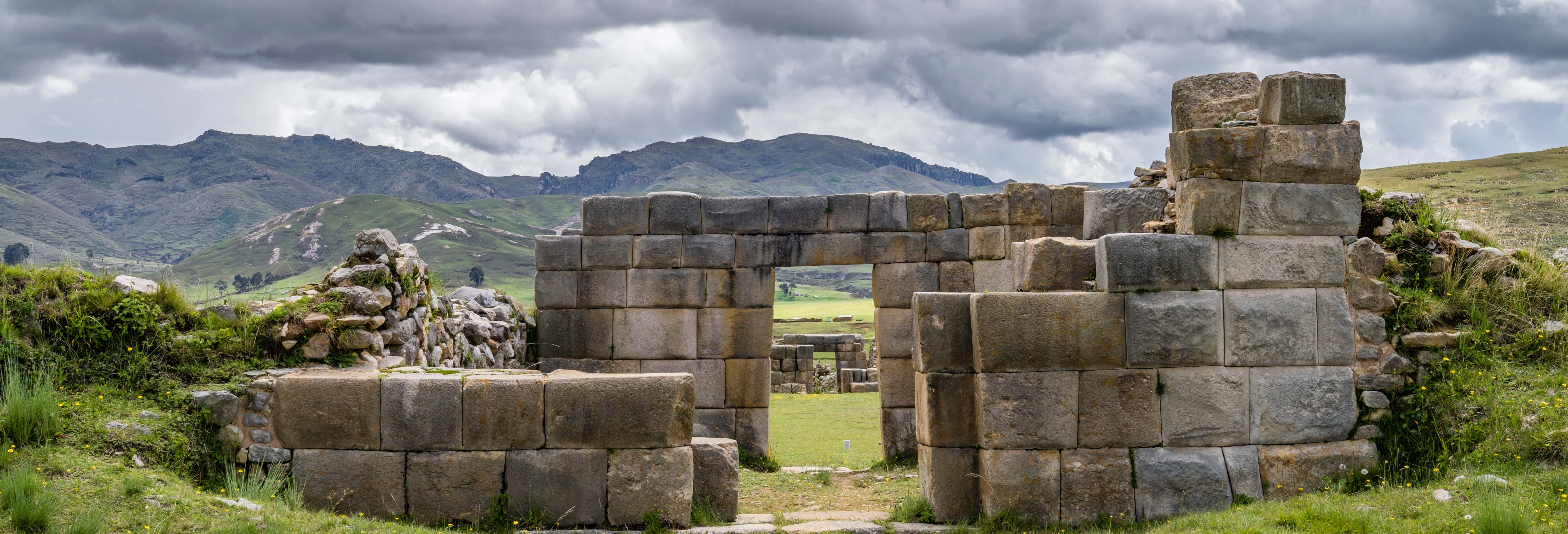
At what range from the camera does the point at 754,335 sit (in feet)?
44.2

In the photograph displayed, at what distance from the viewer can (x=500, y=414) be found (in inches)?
301

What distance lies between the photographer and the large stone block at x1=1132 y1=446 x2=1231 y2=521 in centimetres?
800

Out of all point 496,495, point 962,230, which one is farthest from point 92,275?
point 962,230

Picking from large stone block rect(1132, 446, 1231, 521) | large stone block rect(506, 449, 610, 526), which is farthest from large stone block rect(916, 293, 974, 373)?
large stone block rect(506, 449, 610, 526)

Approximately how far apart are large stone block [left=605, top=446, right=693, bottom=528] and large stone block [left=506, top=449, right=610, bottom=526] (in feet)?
0.25

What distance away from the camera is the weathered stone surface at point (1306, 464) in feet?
26.9

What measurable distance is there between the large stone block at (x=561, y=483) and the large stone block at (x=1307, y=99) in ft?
21.2

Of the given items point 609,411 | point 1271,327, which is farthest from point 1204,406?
point 609,411

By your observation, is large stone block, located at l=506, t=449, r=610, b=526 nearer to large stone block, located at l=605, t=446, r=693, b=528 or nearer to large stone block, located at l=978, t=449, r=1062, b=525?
large stone block, located at l=605, t=446, r=693, b=528

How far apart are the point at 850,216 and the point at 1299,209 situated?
6292 mm

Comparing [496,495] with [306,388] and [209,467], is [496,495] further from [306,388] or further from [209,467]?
[209,467]

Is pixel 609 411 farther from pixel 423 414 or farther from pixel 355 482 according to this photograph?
pixel 355 482

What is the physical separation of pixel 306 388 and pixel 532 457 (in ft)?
6.31

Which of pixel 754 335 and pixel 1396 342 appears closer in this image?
pixel 1396 342
